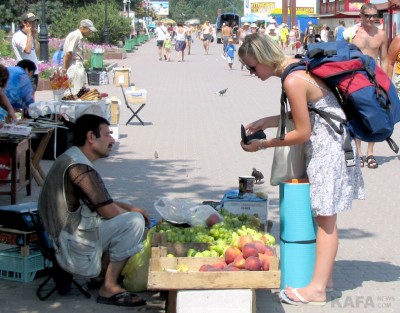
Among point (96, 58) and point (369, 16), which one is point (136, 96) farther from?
point (96, 58)

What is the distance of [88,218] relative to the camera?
227 inches

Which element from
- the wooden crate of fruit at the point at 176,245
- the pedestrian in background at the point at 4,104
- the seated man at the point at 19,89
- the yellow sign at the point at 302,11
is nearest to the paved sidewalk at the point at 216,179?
the wooden crate of fruit at the point at 176,245

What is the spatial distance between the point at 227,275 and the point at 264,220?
1830 mm

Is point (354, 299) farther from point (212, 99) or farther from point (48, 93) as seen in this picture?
point (48, 93)

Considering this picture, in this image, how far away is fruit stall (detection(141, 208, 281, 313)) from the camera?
5184 millimetres

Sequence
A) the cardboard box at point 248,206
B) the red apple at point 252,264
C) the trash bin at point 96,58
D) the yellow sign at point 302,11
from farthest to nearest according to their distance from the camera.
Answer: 1. the yellow sign at point 302,11
2. the trash bin at point 96,58
3. the cardboard box at point 248,206
4. the red apple at point 252,264

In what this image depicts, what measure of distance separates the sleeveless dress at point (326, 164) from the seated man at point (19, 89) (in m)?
5.70

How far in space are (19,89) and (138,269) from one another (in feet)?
17.1

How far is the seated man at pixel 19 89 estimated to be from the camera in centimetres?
1053

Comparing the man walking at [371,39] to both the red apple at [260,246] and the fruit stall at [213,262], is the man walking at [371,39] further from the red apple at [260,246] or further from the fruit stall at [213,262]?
the red apple at [260,246]

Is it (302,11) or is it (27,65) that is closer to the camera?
Answer: (27,65)

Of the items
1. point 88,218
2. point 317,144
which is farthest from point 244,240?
point 88,218

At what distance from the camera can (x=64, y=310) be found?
581 centimetres

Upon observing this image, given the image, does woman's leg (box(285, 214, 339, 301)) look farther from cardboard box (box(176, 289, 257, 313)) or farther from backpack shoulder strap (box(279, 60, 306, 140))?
cardboard box (box(176, 289, 257, 313))
